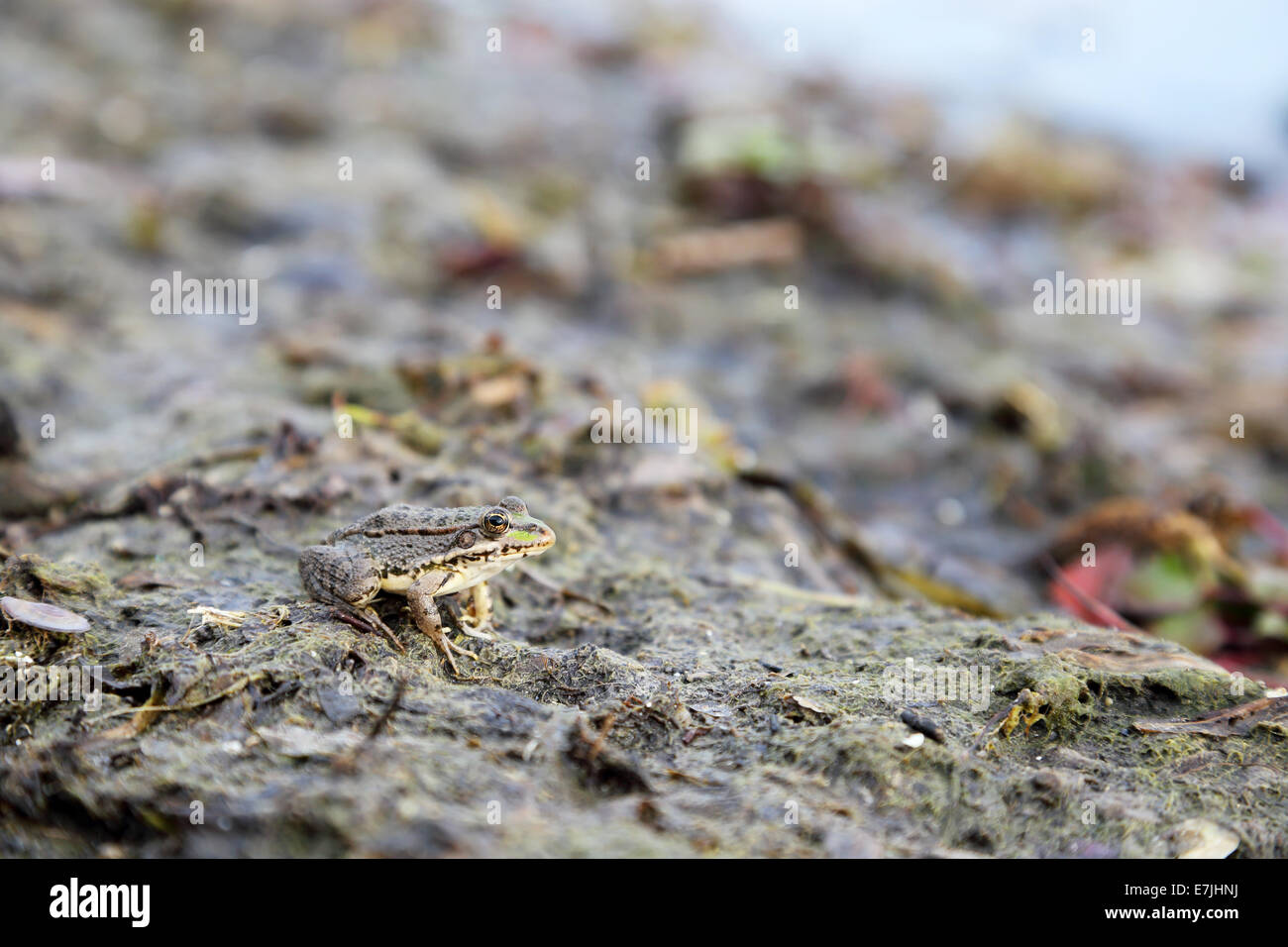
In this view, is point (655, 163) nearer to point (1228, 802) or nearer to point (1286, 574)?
point (1286, 574)

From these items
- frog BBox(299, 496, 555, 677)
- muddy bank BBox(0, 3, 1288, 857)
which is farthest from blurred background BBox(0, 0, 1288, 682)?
frog BBox(299, 496, 555, 677)

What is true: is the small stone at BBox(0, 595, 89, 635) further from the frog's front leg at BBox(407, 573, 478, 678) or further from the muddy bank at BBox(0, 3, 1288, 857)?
the frog's front leg at BBox(407, 573, 478, 678)

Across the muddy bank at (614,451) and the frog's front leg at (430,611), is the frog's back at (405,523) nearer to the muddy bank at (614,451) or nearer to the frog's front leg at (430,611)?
the frog's front leg at (430,611)

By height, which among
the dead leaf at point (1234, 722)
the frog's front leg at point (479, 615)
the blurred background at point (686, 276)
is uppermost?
the blurred background at point (686, 276)

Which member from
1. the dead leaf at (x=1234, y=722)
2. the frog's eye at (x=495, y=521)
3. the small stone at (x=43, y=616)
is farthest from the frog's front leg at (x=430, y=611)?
the dead leaf at (x=1234, y=722)

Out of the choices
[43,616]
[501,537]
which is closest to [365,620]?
[501,537]

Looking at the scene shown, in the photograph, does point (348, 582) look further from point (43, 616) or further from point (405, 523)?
point (43, 616)

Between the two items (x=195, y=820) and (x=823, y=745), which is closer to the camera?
(x=195, y=820)
